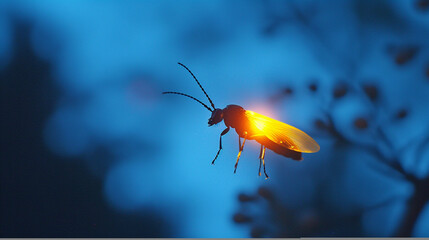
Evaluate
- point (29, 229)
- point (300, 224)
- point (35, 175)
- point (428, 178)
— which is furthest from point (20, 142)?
point (428, 178)

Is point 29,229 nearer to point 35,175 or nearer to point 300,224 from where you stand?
point 35,175

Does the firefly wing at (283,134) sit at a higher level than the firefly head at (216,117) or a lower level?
higher

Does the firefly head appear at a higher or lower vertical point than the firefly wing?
lower
